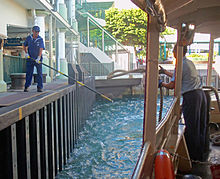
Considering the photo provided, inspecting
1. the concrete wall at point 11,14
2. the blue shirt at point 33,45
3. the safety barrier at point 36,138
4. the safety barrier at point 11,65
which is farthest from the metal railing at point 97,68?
the safety barrier at point 36,138

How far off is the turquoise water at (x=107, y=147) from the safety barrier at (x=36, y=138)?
0.46 m

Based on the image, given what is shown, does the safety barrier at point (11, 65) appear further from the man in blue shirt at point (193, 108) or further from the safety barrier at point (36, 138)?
the man in blue shirt at point (193, 108)

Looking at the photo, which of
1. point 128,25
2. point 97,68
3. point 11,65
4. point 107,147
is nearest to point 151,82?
point 107,147

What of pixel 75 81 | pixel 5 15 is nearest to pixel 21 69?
pixel 5 15

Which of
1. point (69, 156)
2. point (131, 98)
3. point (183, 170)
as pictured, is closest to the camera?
point (183, 170)

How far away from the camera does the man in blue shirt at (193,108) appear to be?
447cm

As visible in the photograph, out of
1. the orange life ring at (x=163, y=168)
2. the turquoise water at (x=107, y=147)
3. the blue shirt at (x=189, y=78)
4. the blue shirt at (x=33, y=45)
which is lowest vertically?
the turquoise water at (x=107, y=147)

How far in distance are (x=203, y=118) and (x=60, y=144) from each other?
3335mm

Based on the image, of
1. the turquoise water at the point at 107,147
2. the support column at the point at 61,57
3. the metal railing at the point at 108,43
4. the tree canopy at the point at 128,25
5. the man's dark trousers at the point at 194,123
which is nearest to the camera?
the man's dark trousers at the point at 194,123

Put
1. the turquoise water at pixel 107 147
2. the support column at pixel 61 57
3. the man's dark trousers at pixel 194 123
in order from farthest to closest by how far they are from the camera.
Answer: the support column at pixel 61 57, the turquoise water at pixel 107 147, the man's dark trousers at pixel 194 123

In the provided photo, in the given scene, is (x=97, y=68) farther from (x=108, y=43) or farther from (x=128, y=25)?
(x=128, y=25)

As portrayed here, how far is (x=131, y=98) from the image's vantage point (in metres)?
20.1

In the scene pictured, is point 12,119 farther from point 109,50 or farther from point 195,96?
point 109,50

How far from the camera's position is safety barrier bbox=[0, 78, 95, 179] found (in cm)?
355
